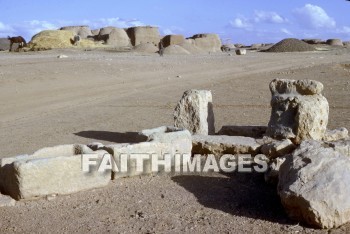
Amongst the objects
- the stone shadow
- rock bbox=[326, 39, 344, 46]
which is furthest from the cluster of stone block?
rock bbox=[326, 39, 344, 46]

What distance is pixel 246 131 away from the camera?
8055 millimetres

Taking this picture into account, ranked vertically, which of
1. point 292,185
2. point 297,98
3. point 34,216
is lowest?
point 34,216

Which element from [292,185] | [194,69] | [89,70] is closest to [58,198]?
[292,185]

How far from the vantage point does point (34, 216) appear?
5125mm

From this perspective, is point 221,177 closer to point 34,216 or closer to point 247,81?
point 34,216

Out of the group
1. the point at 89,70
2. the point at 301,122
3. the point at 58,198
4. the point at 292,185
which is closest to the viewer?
the point at 292,185

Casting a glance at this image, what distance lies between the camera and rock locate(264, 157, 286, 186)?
5.78 meters

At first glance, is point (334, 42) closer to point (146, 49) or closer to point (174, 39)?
point (174, 39)

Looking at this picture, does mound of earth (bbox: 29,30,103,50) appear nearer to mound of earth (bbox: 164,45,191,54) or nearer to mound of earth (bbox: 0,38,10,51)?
mound of earth (bbox: 0,38,10,51)

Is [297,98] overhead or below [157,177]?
overhead

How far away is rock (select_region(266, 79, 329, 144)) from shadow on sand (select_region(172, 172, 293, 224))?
51.4 inches

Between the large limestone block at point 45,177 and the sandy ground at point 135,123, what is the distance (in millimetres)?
114

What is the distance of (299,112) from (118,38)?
39828mm

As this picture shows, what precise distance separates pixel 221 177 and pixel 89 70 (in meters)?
14.9
